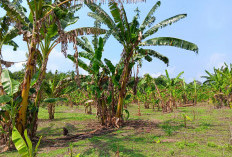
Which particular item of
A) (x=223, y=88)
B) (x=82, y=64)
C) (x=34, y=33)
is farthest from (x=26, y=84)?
(x=223, y=88)

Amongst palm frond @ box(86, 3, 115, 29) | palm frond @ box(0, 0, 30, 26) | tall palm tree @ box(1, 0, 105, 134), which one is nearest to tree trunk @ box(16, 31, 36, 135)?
tall palm tree @ box(1, 0, 105, 134)

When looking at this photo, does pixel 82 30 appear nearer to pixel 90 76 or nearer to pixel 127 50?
pixel 127 50

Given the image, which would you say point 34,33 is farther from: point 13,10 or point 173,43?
point 173,43

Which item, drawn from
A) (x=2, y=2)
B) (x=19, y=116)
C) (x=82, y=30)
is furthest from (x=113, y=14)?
(x=19, y=116)

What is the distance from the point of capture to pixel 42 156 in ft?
16.5

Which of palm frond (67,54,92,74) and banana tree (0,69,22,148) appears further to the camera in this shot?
palm frond (67,54,92,74)

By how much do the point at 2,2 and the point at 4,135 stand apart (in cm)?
446

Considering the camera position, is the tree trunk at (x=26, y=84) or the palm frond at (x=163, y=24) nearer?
the tree trunk at (x=26, y=84)

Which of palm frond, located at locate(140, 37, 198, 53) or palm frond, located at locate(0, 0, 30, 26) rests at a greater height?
palm frond, located at locate(0, 0, 30, 26)

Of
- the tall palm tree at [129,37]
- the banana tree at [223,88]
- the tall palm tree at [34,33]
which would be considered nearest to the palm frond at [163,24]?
the tall palm tree at [129,37]

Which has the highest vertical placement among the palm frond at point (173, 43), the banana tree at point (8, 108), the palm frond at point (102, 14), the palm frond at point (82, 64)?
the palm frond at point (102, 14)

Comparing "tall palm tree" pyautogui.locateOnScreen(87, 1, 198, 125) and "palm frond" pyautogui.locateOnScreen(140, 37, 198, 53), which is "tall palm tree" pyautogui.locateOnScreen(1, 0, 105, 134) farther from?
"palm frond" pyautogui.locateOnScreen(140, 37, 198, 53)

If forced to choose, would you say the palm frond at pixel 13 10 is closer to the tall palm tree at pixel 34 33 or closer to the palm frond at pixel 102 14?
the tall palm tree at pixel 34 33

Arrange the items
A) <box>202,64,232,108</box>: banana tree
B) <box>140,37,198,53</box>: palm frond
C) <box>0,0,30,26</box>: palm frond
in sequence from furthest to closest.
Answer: <box>202,64,232,108</box>: banana tree, <box>140,37,198,53</box>: palm frond, <box>0,0,30,26</box>: palm frond
